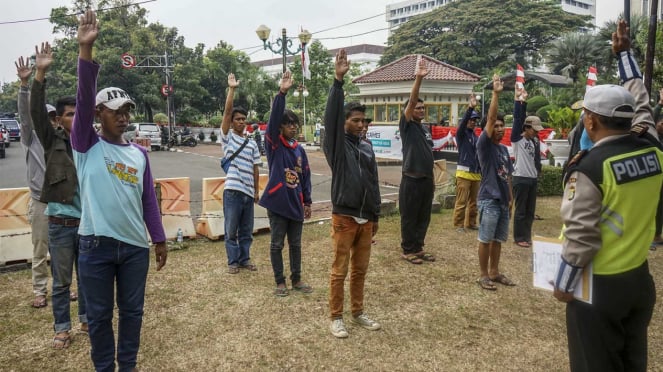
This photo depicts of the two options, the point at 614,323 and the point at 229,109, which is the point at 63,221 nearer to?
the point at 229,109

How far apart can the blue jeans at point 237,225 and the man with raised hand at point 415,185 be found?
210 cm

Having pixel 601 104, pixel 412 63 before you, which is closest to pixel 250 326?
pixel 601 104

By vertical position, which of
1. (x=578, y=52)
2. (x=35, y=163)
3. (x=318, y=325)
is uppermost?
(x=578, y=52)

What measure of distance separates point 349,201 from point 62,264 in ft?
7.77

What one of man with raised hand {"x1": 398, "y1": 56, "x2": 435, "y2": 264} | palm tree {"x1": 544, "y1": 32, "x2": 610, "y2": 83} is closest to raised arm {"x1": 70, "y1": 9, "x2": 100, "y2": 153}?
man with raised hand {"x1": 398, "y1": 56, "x2": 435, "y2": 264}

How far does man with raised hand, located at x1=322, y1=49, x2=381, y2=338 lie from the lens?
157 inches

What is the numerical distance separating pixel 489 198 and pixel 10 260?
581 cm

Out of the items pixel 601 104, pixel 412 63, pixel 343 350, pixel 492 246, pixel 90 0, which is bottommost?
pixel 343 350

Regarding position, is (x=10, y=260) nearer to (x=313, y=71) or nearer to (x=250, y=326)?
(x=250, y=326)

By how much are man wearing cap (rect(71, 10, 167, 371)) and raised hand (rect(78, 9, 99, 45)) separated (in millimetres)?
47

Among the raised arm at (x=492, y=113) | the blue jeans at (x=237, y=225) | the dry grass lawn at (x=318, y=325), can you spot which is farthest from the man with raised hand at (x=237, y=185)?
the raised arm at (x=492, y=113)

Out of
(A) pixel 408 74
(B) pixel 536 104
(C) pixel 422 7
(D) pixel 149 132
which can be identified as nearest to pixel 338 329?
(A) pixel 408 74

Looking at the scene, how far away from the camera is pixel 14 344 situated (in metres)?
3.93

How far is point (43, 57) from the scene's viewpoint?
3.43 m
